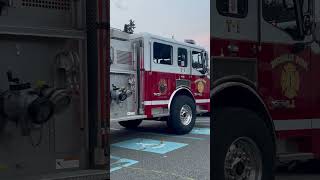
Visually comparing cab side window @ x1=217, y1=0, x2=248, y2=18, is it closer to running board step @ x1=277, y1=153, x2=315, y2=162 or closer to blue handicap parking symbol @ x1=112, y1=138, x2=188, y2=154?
blue handicap parking symbol @ x1=112, y1=138, x2=188, y2=154

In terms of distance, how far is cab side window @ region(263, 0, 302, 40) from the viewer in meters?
4.91

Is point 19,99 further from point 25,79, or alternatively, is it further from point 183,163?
point 183,163

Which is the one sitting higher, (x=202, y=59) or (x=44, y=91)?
(x=202, y=59)

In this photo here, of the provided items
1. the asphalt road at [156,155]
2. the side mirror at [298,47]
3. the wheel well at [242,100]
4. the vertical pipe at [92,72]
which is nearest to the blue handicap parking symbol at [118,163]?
the asphalt road at [156,155]

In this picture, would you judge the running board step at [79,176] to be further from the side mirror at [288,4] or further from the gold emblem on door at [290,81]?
the side mirror at [288,4]

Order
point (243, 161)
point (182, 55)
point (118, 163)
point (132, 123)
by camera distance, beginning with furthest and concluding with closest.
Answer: point (182, 55)
point (243, 161)
point (132, 123)
point (118, 163)

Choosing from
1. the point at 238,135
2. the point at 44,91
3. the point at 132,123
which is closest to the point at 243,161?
the point at 238,135

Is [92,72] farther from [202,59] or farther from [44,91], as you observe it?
[202,59]

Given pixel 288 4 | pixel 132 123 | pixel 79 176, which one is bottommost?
pixel 79 176

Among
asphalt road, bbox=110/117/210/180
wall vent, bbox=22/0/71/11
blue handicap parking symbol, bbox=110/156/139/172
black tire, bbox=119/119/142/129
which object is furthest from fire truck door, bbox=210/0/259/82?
wall vent, bbox=22/0/71/11

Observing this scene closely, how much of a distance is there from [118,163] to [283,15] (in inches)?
95.2

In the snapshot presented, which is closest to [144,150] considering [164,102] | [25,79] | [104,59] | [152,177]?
[152,177]

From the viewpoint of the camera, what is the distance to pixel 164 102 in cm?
873

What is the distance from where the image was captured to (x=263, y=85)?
15.8 feet
